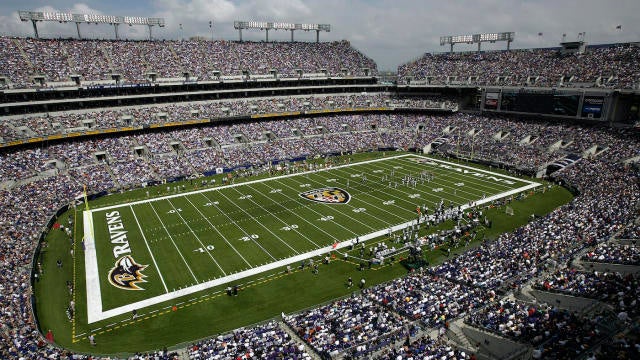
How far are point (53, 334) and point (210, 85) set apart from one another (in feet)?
141

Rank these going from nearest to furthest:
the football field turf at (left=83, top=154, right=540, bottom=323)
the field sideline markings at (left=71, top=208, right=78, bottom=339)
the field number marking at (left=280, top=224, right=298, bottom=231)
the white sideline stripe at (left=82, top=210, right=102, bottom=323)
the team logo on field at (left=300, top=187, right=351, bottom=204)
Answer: the field sideline markings at (left=71, top=208, right=78, bottom=339) < the white sideline stripe at (left=82, top=210, right=102, bottom=323) < the football field turf at (left=83, top=154, right=540, bottom=323) < the field number marking at (left=280, top=224, right=298, bottom=231) < the team logo on field at (left=300, top=187, right=351, bottom=204)

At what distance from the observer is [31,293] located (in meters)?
20.5

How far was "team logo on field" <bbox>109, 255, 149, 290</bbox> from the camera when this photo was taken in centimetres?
2250

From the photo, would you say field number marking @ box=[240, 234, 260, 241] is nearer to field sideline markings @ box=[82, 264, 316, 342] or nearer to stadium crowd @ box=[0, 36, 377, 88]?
field sideline markings @ box=[82, 264, 316, 342]

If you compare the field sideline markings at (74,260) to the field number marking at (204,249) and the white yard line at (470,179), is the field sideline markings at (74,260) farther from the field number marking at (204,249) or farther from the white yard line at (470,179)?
the white yard line at (470,179)

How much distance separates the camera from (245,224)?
30812mm

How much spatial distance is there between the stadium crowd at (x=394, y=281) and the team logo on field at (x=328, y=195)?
12939mm

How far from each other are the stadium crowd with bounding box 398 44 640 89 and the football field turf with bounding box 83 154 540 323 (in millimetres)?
18285

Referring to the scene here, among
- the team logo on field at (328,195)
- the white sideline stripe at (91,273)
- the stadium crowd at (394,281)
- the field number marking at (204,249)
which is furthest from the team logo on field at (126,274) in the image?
the team logo on field at (328,195)

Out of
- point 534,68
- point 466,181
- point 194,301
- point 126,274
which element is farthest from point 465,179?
point 126,274

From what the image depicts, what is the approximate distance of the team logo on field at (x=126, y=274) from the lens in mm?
22500

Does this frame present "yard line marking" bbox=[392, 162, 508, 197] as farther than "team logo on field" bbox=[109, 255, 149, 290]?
Yes

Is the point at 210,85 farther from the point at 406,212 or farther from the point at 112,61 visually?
the point at 406,212

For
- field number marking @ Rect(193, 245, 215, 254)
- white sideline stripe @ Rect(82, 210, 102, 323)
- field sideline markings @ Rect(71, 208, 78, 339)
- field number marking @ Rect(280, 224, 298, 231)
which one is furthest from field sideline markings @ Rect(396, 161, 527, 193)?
field sideline markings @ Rect(71, 208, 78, 339)
